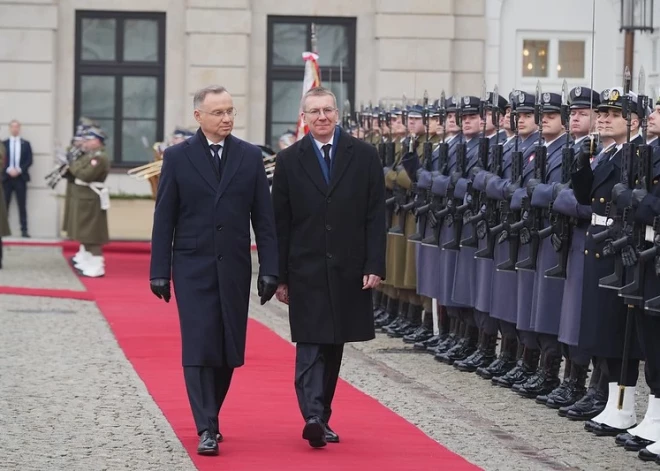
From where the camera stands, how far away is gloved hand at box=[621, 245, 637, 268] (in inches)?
347

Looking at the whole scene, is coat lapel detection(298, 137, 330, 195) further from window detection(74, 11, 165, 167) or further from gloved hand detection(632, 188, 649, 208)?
window detection(74, 11, 165, 167)

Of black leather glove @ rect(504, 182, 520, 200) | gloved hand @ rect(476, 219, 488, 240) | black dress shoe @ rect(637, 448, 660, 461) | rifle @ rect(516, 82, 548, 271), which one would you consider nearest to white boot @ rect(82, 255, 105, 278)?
gloved hand @ rect(476, 219, 488, 240)

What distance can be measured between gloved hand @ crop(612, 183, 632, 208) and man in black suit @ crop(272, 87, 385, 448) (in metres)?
1.19

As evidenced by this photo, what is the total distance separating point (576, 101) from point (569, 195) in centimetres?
72

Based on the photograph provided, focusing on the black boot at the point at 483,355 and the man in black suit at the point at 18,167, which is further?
the man in black suit at the point at 18,167

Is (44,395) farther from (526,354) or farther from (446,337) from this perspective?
(446,337)

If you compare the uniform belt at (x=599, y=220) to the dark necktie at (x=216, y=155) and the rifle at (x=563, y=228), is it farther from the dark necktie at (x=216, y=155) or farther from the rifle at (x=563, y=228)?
the dark necktie at (x=216, y=155)

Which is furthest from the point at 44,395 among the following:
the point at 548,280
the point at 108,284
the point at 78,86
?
the point at 78,86

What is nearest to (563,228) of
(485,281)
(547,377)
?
(547,377)

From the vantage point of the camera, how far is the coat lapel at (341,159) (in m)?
8.85

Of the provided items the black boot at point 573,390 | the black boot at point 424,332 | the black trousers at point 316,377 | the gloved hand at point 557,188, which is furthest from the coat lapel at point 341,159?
the black boot at point 424,332

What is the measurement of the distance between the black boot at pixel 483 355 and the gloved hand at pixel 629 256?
3.36 metres

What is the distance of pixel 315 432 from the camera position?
28.1 feet

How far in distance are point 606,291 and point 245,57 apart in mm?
18575
